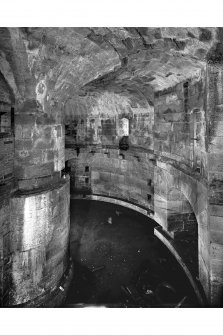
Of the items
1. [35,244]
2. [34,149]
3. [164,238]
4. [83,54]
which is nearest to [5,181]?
[34,149]

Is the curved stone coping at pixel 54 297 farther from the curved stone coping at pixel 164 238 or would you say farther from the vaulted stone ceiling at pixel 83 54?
the vaulted stone ceiling at pixel 83 54

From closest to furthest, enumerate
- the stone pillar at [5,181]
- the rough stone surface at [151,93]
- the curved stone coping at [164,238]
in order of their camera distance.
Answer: the rough stone surface at [151,93] < the stone pillar at [5,181] < the curved stone coping at [164,238]

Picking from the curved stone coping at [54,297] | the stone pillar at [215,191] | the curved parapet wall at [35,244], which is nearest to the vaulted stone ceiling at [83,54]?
the stone pillar at [215,191]

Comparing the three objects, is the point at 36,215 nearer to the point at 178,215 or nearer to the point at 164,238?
the point at 164,238

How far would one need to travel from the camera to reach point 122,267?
507 cm

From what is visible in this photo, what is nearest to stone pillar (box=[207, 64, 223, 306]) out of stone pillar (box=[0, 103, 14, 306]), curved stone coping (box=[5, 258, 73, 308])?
curved stone coping (box=[5, 258, 73, 308])

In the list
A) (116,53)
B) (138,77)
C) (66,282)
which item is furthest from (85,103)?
(66,282)

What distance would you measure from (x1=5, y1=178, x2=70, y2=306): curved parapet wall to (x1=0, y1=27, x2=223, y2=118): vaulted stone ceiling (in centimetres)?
170

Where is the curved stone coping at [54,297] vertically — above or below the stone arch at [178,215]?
below

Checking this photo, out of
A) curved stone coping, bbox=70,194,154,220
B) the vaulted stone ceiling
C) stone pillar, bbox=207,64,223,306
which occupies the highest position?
the vaulted stone ceiling

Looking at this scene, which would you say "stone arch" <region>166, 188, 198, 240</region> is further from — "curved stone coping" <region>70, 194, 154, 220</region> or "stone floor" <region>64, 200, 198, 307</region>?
"curved stone coping" <region>70, 194, 154, 220</region>

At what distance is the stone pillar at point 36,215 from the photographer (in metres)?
3.76

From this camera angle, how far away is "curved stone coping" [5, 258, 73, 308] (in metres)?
3.87

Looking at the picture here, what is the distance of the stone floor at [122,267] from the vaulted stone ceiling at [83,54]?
3599 millimetres
